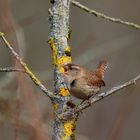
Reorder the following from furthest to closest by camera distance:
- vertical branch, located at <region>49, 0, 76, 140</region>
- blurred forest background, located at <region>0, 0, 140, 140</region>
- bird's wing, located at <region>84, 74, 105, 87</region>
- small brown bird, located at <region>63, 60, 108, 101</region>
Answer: blurred forest background, located at <region>0, 0, 140, 140</region>
bird's wing, located at <region>84, 74, 105, 87</region>
small brown bird, located at <region>63, 60, 108, 101</region>
vertical branch, located at <region>49, 0, 76, 140</region>

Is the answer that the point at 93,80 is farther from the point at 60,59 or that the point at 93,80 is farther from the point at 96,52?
the point at 96,52

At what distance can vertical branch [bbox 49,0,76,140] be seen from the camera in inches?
127

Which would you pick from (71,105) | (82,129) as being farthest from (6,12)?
(82,129)

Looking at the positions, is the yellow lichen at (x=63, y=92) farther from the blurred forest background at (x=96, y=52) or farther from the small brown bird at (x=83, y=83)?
the blurred forest background at (x=96, y=52)

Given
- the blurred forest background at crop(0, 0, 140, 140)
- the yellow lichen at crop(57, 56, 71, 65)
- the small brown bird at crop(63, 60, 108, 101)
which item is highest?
the blurred forest background at crop(0, 0, 140, 140)

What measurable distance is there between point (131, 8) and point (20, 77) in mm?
7140

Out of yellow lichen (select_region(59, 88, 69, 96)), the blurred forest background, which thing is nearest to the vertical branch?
yellow lichen (select_region(59, 88, 69, 96))

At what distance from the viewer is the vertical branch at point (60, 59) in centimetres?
322

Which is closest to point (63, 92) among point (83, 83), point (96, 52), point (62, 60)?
point (62, 60)

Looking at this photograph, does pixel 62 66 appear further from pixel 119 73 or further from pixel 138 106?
pixel 138 106

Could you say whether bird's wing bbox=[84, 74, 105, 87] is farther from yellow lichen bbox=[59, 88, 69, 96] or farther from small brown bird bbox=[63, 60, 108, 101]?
yellow lichen bbox=[59, 88, 69, 96]

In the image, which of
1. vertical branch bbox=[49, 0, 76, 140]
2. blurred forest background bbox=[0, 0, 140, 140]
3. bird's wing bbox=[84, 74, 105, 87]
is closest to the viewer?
vertical branch bbox=[49, 0, 76, 140]

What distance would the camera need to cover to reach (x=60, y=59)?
327 cm

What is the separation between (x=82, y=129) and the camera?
7.45m
